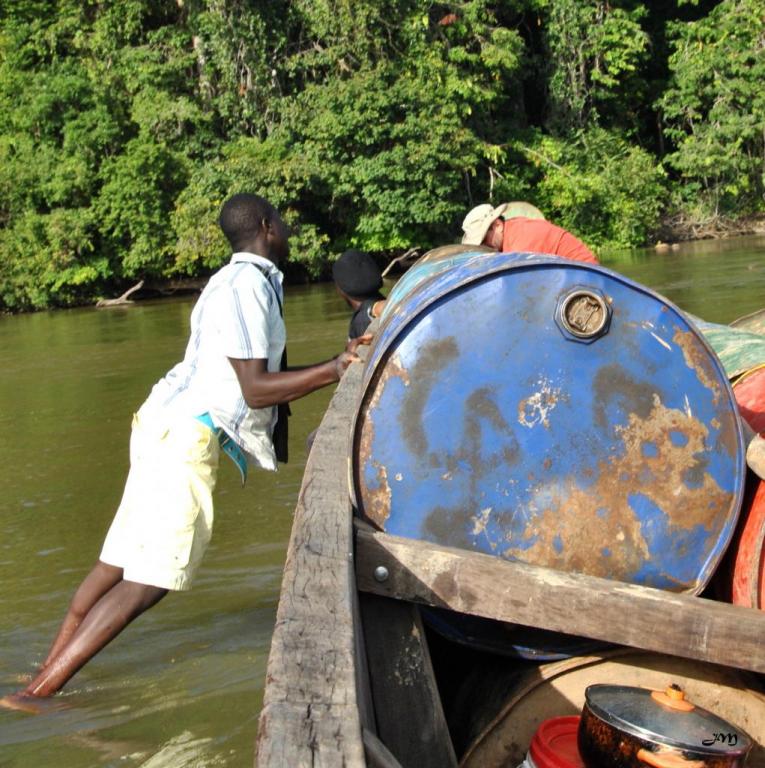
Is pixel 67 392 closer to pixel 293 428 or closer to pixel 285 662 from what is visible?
pixel 293 428

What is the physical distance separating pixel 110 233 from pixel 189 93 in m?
4.91

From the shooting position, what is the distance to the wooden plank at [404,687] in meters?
2.72

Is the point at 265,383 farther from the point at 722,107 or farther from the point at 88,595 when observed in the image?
the point at 722,107

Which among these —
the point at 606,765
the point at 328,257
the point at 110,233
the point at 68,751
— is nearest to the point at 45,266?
the point at 110,233

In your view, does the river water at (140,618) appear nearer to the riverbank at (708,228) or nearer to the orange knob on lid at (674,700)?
the orange knob on lid at (674,700)

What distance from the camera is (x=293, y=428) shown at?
385 inches

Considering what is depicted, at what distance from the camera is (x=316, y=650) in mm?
2180

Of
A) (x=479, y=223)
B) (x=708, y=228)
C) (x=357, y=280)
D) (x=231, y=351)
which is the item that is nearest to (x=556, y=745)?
(x=231, y=351)

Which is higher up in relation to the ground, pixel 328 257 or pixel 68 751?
pixel 68 751

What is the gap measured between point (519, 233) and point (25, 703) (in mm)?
2527

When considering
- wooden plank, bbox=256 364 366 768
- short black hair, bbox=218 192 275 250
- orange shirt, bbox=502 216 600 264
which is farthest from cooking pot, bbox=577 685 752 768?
orange shirt, bbox=502 216 600 264

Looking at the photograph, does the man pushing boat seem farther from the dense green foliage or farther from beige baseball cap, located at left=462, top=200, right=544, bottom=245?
the dense green foliage

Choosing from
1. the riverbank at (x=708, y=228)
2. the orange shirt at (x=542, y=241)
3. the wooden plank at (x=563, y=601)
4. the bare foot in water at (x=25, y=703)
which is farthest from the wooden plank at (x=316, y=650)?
the riverbank at (x=708, y=228)

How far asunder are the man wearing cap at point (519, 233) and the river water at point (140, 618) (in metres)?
1.85
